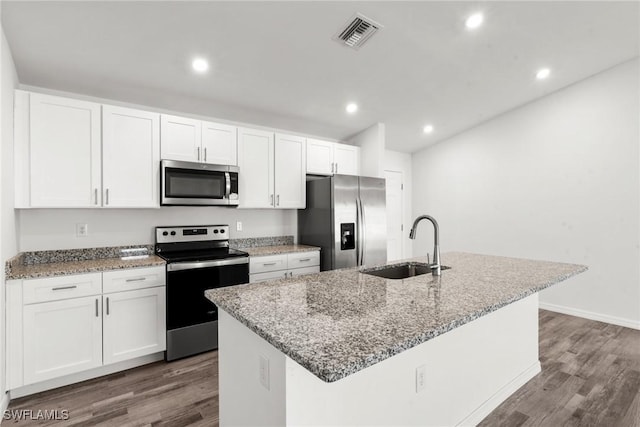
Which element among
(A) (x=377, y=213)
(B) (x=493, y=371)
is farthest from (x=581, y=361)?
(A) (x=377, y=213)

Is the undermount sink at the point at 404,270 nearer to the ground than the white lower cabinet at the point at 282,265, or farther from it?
farther from it

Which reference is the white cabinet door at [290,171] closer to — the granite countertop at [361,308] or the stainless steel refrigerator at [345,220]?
the stainless steel refrigerator at [345,220]

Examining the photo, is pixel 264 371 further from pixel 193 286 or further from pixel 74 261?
pixel 74 261


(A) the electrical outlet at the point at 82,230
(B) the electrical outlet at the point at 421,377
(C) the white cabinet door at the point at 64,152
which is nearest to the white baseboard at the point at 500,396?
(B) the electrical outlet at the point at 421,377

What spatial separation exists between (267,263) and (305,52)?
2.02m

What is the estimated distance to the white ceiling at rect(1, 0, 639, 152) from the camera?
216 centimetres

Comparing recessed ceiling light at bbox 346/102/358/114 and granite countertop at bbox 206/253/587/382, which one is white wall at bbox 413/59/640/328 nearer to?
recessed ceiling light at bbox 346/102/358/114

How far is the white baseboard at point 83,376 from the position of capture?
2188 mm

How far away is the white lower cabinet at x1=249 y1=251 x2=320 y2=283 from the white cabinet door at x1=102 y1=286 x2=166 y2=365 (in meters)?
0.86

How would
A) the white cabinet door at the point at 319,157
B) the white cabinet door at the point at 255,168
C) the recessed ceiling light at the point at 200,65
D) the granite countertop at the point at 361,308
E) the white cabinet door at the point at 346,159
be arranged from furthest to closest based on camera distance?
the white cabinet door at the point at 346,159
the white cabinet door at the point at 319,157
the white cabinet door at the point at 255,168
the recessed ceiling light at the point at 200,65
the granite countertop at the point at 361,308

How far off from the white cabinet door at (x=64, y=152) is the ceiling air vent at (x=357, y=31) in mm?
2099

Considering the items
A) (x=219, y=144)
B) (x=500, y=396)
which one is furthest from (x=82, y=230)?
(x=500, y=396)

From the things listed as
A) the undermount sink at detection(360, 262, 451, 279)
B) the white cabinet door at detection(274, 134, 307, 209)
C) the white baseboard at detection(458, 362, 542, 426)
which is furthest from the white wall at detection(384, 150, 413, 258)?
the undermount sink at detection(360, 262, 451, 279)

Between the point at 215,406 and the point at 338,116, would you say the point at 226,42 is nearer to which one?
the point at 338,116
